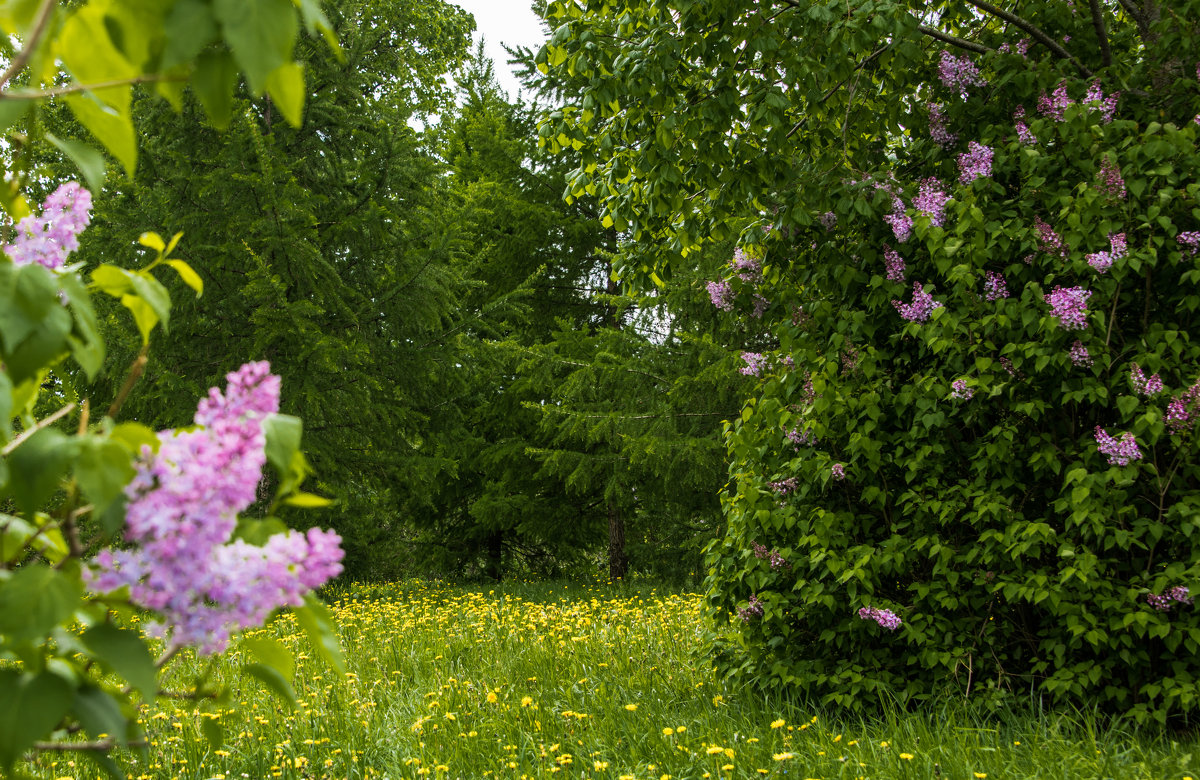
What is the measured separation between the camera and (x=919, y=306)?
3.60 metres

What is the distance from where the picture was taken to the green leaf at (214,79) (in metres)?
0.85

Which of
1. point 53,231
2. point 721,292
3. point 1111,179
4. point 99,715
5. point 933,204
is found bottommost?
point 99,715

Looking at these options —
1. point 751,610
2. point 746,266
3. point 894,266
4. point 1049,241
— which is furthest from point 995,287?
point 751,610

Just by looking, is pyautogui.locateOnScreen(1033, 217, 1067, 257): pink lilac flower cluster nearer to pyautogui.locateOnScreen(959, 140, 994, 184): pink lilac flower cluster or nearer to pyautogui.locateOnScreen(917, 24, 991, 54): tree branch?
pyautogui.locateOnScreen(959, 140, 994, 184): pink lilac flower cluster

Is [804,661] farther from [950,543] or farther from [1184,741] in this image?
[1184,741]

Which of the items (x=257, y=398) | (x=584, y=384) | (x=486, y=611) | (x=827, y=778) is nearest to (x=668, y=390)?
(x=584, y=384)

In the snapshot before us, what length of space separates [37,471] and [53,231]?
1.79ft

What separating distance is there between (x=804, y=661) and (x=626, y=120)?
2.74 m

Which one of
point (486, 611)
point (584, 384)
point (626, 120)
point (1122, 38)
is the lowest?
point (486, 611)

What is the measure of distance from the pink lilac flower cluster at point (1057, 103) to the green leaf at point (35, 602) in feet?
12.6

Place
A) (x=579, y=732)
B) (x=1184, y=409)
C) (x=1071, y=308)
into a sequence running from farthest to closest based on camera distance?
1. (x=579, y=732)
2. (x=1071, y=308)
3. (x=1184, y=409)

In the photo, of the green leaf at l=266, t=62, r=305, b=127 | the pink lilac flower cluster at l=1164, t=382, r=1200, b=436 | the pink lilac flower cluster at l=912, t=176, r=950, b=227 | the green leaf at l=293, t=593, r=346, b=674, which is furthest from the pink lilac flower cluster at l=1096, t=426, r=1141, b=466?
the green leaf at l=266, t=62, r=305, b=127

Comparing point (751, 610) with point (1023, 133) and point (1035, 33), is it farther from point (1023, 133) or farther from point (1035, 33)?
point (1035, 33)

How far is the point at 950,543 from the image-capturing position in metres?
3.68
